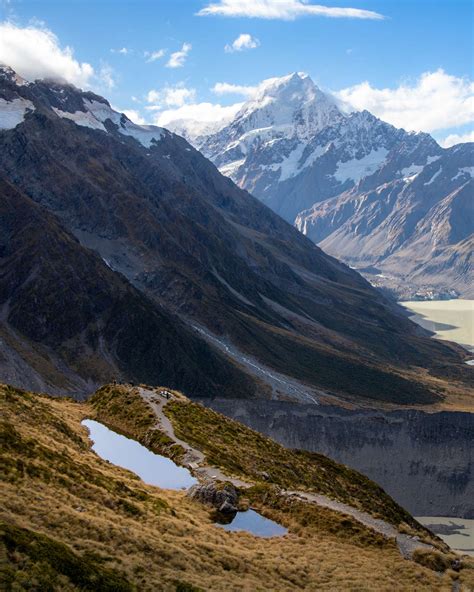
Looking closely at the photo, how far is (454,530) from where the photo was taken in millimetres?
110062

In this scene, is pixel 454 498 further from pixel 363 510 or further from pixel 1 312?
pixel 1 312

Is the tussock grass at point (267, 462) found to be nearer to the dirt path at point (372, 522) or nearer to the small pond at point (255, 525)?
the dirt path at point (372, 522)

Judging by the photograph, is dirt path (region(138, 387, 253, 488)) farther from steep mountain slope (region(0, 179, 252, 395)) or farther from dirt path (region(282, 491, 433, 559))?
steep mountain slope (region(0, 179, 252, 395))

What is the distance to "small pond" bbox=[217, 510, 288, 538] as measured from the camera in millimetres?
43469

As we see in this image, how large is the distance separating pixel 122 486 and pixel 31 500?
907cm

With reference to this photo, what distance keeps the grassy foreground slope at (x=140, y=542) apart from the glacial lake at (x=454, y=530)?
205ft

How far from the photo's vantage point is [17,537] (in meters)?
29.3

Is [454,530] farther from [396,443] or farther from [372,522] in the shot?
[372,522]

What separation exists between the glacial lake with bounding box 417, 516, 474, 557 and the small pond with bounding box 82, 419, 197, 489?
5683cm

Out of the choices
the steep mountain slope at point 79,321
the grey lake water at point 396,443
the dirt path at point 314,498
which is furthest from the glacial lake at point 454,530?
the steep mountain slope at point 79,321

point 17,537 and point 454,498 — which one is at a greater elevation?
point 17,537

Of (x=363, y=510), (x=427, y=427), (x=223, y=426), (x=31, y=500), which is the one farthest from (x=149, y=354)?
(x=31, y=500)

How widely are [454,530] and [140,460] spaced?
222 feet

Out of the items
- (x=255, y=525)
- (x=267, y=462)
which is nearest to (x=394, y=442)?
(x=267, y=462)
